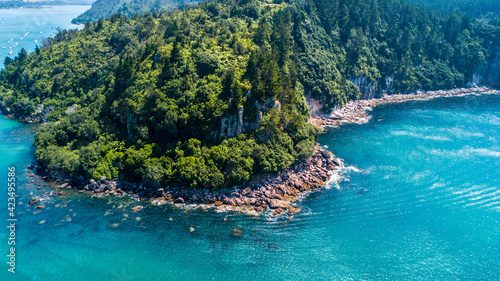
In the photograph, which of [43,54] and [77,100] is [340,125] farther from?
[43,54]

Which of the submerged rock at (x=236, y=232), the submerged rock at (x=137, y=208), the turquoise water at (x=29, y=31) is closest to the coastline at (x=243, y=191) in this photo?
the submerged rock at (x=137, y=208)

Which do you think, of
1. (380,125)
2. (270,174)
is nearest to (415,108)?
(380,125)

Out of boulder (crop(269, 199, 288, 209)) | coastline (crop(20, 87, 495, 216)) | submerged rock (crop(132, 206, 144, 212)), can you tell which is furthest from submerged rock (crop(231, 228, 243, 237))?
submerged rock (crop(132, 206, 144, 212))

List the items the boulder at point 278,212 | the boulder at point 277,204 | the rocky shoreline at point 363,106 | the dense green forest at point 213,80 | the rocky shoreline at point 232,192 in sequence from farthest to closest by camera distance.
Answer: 1. the rocky shoreline at point 363,106
2. the dense green forest at point 213,80
3. the rocky shoreline at point 232,192
4. the boulder at point 277,204
5. the boulder at point 278,212

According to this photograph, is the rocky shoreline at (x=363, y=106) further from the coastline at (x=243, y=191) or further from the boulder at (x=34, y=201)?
the boulder at (x=34, y=201)

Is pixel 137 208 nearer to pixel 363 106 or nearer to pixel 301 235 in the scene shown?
pixel 301 235

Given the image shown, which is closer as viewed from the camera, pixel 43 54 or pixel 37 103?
pixel 37 103

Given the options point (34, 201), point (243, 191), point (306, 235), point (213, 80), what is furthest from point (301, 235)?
point (34, 201)
